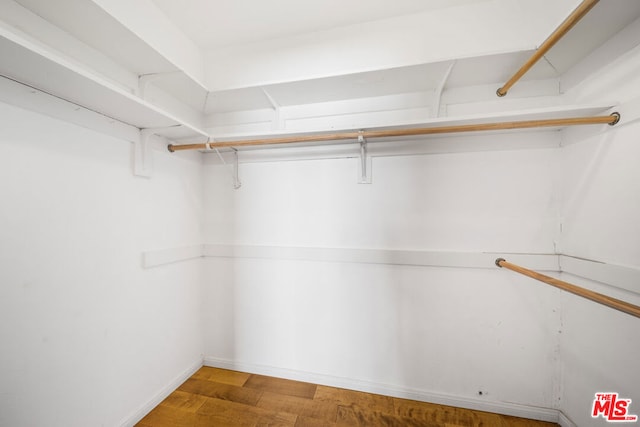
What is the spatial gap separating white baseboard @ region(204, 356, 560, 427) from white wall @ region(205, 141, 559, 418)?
12mm

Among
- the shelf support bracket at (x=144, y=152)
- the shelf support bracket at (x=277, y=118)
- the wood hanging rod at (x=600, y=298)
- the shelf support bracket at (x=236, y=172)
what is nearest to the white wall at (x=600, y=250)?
the wood hanging rod at (x=600, y=298)

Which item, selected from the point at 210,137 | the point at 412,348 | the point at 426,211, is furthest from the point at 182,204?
the point at 412,348

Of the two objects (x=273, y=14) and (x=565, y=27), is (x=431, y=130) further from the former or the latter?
(x=273, y=14)

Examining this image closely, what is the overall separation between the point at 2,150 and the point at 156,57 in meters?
0.77

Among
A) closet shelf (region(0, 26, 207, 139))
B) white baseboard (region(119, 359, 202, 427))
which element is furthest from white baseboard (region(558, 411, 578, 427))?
closet shelf (region(0, 26, 207, 139))

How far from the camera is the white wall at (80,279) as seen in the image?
909mm

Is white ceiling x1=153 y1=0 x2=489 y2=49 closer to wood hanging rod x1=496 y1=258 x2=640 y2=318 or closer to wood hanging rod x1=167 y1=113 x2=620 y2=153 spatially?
wood hanging rod x1=167 y1=113 x2=620 y2=153

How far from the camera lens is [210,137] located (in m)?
1.53

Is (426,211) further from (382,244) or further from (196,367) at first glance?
(196,367)

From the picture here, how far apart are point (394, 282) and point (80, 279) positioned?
1.71 m

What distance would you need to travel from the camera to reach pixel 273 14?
1.47 meters

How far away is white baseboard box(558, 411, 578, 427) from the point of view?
1280mm

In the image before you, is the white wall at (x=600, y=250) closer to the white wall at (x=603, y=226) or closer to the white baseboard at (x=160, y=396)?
the white wall at (x=603, y=226)

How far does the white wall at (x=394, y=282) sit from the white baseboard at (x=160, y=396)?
140mm
